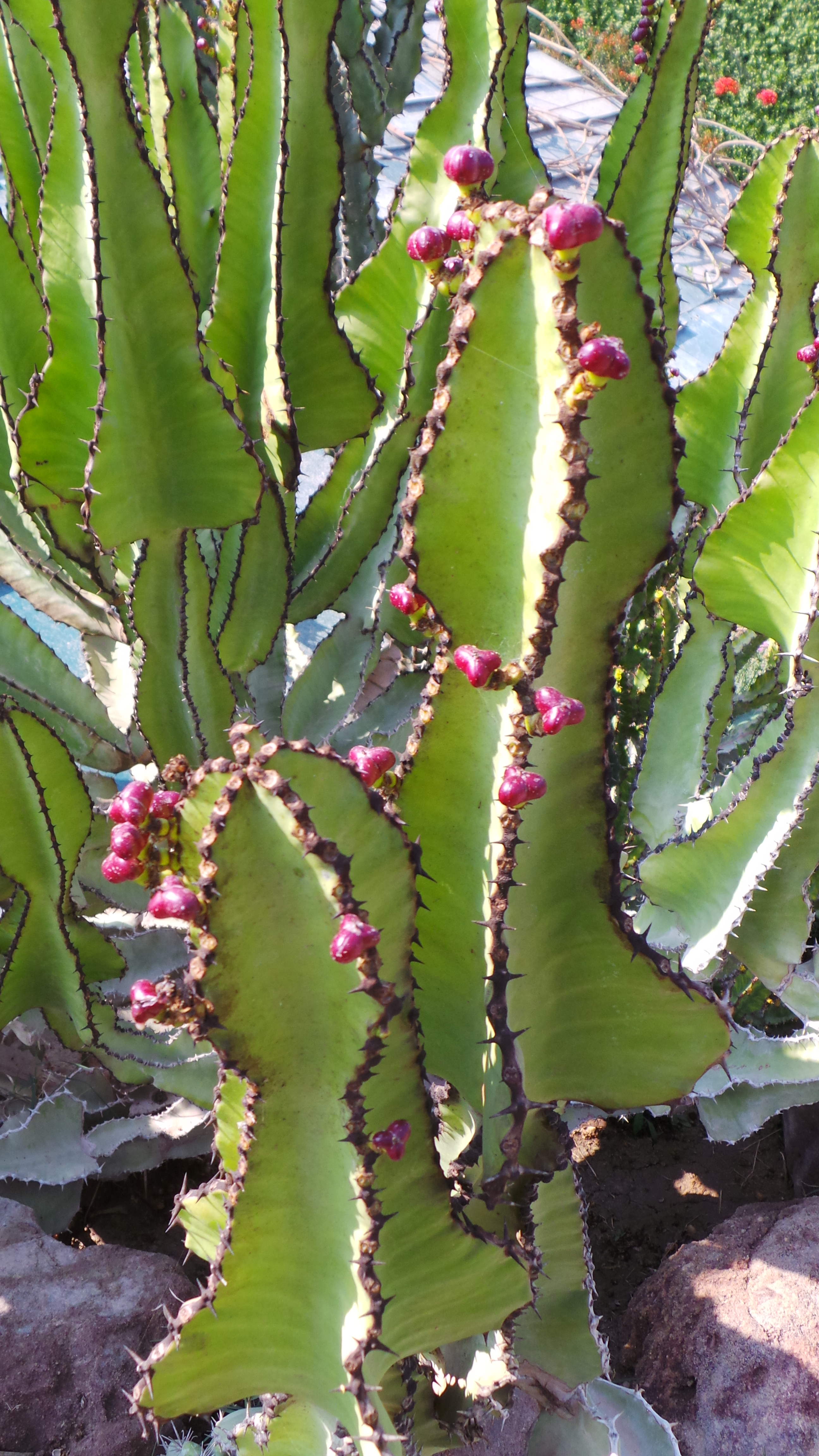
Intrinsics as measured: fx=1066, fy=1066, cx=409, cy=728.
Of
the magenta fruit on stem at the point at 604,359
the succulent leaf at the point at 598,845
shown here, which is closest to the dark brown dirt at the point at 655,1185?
the succulent leaf at the point at 598,845

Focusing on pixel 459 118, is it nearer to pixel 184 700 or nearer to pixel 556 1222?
pixel 184 700

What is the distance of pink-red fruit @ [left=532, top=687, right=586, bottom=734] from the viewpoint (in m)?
0.96

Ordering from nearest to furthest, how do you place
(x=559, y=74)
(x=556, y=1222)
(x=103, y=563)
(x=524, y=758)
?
1. (x=524, y=758)
2. (x=556, y=1222)
3. (x=103, y=563)
4. (x=559, y=74)

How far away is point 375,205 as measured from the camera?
3232 mm

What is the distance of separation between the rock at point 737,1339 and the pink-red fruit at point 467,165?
1558 mm

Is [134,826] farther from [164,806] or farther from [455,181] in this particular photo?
[455,181]

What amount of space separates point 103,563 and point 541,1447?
148 centimetres

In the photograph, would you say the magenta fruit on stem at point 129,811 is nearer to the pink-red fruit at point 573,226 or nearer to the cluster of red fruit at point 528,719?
the cluster of red fruit at point 528,719

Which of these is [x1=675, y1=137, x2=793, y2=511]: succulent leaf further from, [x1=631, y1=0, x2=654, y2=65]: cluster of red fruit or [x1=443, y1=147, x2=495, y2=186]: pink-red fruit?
[x1=443, y1=147, x2=495, y2=186]: pink-red fruit

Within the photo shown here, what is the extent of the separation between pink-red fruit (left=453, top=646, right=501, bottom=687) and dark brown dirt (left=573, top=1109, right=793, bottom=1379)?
1.36 metres

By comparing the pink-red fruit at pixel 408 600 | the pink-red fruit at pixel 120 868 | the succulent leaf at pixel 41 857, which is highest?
the pink-red fruit at pixel 408 600

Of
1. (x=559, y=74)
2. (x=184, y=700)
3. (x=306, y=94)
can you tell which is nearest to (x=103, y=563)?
(x=184, y=700)

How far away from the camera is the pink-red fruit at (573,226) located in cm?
86

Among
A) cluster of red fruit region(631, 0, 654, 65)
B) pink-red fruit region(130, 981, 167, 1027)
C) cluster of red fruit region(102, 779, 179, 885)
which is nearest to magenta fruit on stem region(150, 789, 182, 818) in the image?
cluster of red fruit region(102, 779, 179, 885)
